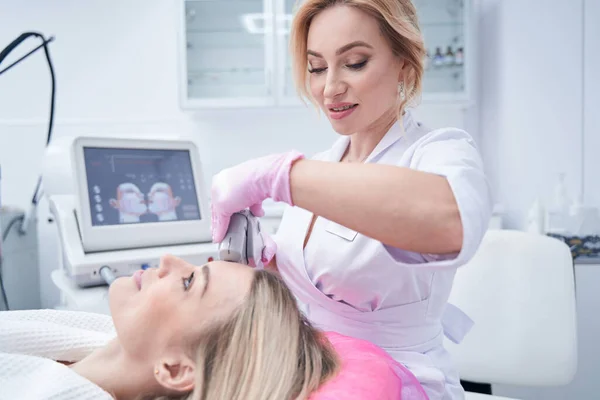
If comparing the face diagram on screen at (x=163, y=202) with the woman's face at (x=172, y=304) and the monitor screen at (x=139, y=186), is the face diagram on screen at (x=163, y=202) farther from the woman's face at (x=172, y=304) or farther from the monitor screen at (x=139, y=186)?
the woman's face at (x=172, y=304)

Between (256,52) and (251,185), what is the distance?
8.06 feet

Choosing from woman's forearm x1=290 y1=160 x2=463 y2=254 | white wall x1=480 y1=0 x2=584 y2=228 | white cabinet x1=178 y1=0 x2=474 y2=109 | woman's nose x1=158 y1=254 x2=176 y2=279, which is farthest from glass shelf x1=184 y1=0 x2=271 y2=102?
woman's forearm x1=290 y1=160 x2=463 y2=254

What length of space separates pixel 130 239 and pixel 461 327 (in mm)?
1052

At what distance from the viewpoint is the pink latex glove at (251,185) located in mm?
765

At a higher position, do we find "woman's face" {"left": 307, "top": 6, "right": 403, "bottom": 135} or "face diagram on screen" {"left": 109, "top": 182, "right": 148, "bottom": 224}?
"woman's face" {"left": 307, "top": 6, "right": 403, "bottom": 135}

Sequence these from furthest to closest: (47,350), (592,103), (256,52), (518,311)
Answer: (256,52)
(592,103)
(518,311)
(47,350)

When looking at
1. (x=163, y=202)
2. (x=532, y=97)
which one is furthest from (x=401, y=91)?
(x=532, y=97)

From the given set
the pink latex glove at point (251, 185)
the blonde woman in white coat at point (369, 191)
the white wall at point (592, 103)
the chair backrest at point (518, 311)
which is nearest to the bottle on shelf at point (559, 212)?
the white wall at point (592, 103)

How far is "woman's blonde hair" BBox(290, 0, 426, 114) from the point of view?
1.00 m

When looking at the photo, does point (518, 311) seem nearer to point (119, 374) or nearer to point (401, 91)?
point (401, 91)

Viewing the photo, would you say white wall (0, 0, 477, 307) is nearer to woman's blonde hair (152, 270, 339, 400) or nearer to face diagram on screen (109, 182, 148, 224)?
face diagram on screen (109, 182, 148, 224)

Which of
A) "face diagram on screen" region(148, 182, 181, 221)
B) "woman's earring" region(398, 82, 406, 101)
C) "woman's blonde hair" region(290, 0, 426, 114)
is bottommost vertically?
"face diagram on screen" region(148, 182, 181, 221)

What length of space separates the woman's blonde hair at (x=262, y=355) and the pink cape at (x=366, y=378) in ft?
0.09

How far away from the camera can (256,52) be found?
3.10m
